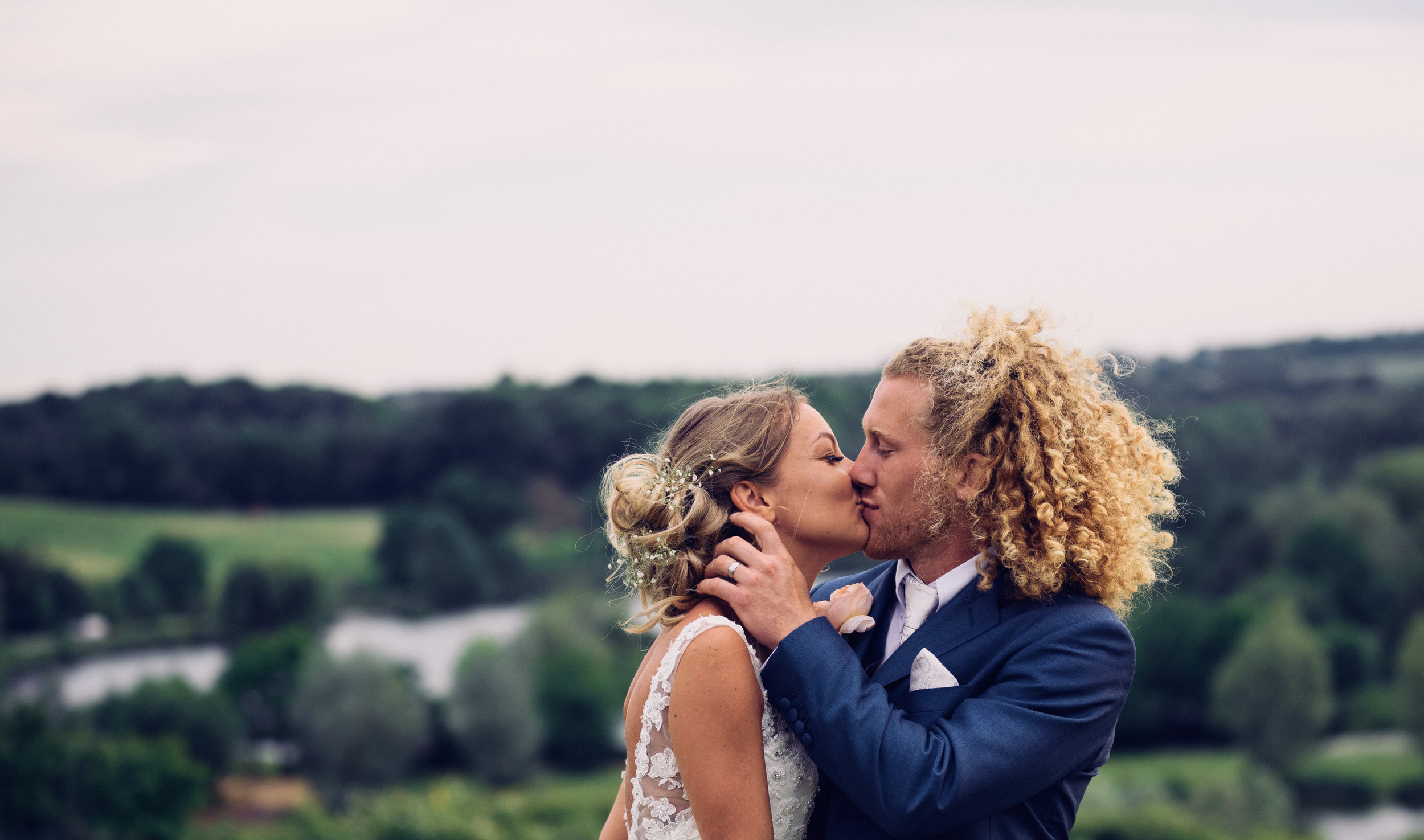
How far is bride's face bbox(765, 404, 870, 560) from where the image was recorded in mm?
4879

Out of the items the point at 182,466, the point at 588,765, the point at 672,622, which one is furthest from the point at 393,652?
the point at 672,622

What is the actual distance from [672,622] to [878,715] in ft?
3.24

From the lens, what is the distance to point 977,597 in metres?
4.62

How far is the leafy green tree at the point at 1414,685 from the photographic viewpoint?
71688 mm

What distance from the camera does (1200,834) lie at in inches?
1726

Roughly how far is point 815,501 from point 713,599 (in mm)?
594

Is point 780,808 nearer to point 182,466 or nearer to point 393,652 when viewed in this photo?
point 393,652

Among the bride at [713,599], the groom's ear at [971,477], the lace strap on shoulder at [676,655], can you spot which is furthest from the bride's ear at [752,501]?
the groom's ear at [971,477]

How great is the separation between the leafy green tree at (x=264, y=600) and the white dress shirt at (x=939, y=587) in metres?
93.5

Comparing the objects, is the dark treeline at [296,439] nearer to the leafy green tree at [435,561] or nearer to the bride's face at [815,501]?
the leafy green tree at [435,561]

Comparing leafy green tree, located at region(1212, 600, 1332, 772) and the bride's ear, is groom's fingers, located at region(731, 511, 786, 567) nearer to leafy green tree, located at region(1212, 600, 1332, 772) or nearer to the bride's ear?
the bride's ear

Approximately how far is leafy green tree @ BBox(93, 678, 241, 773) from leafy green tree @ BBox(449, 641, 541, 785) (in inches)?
541

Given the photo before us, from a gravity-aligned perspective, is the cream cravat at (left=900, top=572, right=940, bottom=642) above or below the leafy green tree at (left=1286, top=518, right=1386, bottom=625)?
above

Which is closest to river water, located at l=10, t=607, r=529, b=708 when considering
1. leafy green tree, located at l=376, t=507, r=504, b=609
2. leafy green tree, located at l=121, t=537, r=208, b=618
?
leafy green tree, located at l=376, t=507, r=504, b=609
